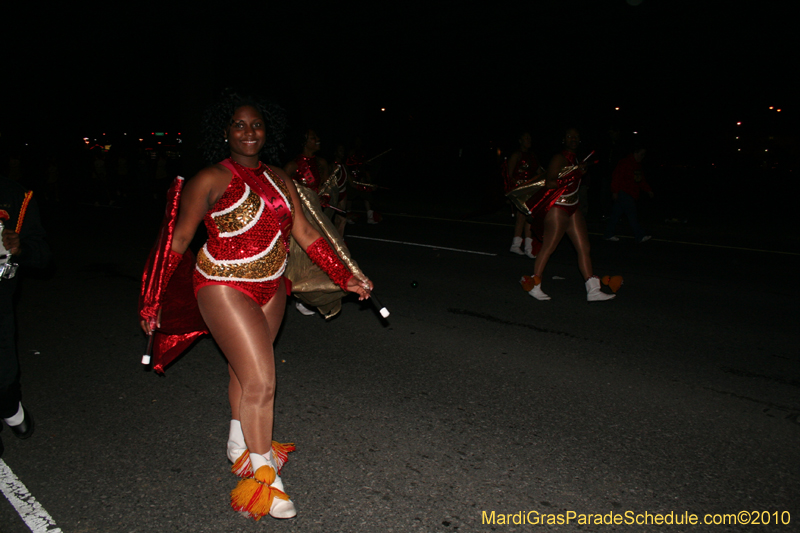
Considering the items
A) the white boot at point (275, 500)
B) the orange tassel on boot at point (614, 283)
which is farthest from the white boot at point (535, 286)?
the white boot at point (275, 500)

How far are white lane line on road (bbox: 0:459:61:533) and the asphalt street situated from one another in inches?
1.9

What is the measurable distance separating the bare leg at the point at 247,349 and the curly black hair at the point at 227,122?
0.73 meters

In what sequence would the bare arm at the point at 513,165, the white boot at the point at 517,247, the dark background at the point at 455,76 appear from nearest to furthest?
the bare arm at the point at 513,165
the white boot at the point at 517,247
the dark background at the point at 455,76

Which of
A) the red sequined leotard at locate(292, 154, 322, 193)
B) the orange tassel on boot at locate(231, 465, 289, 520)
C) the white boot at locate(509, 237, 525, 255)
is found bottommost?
the white boot at locate(509, 237, 525, 255)

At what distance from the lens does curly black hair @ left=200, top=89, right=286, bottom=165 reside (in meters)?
2.93

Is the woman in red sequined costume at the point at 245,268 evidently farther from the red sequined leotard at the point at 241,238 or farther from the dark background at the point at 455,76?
the dark background at the point at 455,76

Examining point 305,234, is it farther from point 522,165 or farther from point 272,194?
point 522,165

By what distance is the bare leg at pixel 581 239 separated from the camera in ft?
21.1

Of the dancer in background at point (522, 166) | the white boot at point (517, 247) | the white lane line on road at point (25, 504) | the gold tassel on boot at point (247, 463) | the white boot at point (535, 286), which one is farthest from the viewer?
the white boot at point (517, 247)

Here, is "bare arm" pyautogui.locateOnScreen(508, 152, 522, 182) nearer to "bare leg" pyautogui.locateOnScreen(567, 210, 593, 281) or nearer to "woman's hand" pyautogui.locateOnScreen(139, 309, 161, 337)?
"bare leg" pyautogui.locateOnScreen(567, 210, 593, 281)

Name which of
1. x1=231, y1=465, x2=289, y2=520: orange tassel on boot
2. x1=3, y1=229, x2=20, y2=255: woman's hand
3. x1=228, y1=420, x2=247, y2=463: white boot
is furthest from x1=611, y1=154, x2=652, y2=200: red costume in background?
x1=3, y1=229, x2=20, y2=255: woman's hand

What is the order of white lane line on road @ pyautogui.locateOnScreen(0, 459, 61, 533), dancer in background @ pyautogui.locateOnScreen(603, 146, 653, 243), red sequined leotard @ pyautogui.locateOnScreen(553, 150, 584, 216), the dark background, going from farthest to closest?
the dark background, dancer in background @ pyautogui.locateOnScreen(603, 146, 653, 243), red sequined leotard @ pyautogui.locateOnScreen(553, 150, 584, 216), white lane line on road @ pyautogui.locateOnScreen(0, 459, 61, 533)

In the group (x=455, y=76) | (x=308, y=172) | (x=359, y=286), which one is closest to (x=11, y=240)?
(x=359, y=286)

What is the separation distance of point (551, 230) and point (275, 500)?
4644 millimetres
